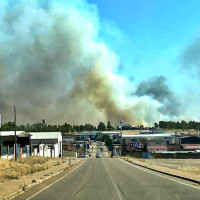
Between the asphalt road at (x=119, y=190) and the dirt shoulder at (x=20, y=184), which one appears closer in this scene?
the asphalt road at (x=119, y=190)

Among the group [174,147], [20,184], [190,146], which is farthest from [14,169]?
[190,146]

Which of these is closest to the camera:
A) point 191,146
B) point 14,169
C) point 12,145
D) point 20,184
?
point 20,184

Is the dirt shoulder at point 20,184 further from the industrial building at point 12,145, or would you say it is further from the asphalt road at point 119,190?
the industrial building at point 12,145

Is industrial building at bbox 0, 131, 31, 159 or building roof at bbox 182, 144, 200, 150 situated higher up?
industrial building at bbox 0, 131, 31, 159

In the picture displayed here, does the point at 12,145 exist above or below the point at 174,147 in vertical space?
above

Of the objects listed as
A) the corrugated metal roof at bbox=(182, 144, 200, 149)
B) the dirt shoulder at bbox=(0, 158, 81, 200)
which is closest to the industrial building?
the dirt shoulder at bbox=(0, 158, 81, 200)

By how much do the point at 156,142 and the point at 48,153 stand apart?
245ft

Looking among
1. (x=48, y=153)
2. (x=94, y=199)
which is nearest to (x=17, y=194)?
(x=94, y=199)

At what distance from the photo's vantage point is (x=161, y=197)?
15.6 meters

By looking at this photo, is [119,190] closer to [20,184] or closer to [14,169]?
[20,184]

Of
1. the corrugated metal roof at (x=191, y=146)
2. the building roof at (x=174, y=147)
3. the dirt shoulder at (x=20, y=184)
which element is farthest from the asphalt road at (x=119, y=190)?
the corrugated metal roof at (x=191, y=146)

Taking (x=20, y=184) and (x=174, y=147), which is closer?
(x=20, y=184)

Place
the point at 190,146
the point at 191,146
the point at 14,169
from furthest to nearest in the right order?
1. the point at 191,146
2. the point at 190,146
3. the point at 14,169

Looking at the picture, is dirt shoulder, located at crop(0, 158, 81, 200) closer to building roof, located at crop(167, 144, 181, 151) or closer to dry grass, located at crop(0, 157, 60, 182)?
dry grass, located at crop(0, 157, 60, 182)
